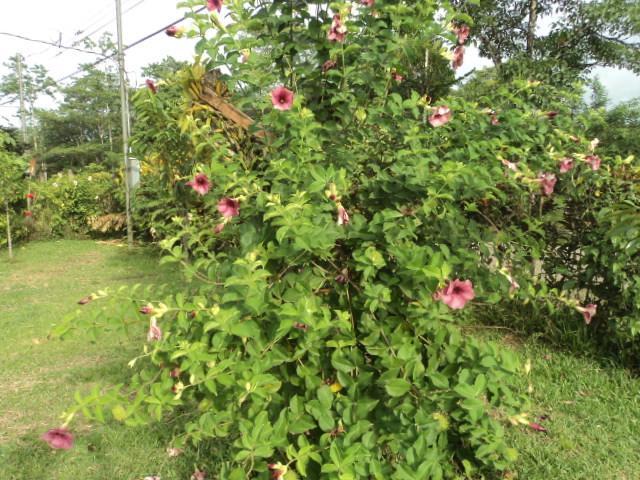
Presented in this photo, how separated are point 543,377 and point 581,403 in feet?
1.02

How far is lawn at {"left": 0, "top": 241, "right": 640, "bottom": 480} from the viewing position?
214 centimetres

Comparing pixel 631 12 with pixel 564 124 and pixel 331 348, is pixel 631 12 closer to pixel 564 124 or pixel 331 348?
pixel 564 124

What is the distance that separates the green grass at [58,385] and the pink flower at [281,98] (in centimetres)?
162

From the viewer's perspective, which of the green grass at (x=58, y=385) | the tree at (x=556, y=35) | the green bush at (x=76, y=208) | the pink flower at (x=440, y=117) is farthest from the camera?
the green bush at (x=76, y=208)

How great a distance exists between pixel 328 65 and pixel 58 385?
108 inches

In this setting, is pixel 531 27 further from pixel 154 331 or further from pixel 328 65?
pixel 154 331

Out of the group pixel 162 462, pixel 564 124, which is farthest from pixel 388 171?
pixel 162 462

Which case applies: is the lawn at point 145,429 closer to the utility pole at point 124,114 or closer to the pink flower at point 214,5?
the pink flower at point 214,5

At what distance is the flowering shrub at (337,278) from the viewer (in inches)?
55.3

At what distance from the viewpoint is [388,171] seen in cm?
177

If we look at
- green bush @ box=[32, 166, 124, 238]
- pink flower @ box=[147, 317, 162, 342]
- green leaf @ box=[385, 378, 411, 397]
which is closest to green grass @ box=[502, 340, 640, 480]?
green leaf @ box=[385, 378, 411, 397]

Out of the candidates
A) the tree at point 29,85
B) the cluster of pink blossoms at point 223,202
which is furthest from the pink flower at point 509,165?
the tree at point 29,85

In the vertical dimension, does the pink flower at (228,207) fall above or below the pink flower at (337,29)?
below

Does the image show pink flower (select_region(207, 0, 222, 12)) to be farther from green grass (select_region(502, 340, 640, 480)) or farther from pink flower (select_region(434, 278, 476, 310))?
green grass (select_region(502, 340, 640, 480))
